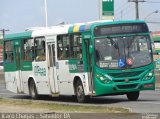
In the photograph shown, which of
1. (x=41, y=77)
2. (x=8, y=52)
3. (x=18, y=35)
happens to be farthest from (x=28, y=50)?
(x=8, y=52)

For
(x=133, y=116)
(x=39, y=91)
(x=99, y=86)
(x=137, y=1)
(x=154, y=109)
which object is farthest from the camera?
(x=137, y=1)

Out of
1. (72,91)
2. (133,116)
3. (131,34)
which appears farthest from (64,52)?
(133,116)

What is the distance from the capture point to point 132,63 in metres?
22.5

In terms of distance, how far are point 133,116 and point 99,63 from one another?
6749 mm

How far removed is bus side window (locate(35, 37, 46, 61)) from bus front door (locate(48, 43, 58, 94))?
600 millimetres

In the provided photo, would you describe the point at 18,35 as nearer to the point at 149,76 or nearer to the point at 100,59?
the point at 100,59

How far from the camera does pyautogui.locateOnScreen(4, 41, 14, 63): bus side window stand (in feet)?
97.5

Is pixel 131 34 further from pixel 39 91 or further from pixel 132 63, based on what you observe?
pixel 39 91

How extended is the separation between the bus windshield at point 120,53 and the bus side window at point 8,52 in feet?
26.8

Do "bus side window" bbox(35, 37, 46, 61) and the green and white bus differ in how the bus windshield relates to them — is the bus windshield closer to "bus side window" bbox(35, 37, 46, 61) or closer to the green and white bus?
the green and white bus

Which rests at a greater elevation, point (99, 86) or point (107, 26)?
point (107, 26)

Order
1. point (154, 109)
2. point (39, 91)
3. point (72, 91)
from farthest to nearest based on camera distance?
point (39, 91) < point (72, 91) < point (154, 109)

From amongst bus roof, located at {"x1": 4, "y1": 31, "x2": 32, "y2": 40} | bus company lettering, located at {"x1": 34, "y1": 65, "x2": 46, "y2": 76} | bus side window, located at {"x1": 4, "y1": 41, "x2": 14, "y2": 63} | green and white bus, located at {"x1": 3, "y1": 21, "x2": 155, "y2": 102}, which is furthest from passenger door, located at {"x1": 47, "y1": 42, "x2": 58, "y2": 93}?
bus side window, located at {"x1": 4, "y1": 41, "x2": 14, "y2": 63}

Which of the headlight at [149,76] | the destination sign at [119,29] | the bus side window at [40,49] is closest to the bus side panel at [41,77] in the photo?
the bus side window at [40,49]
